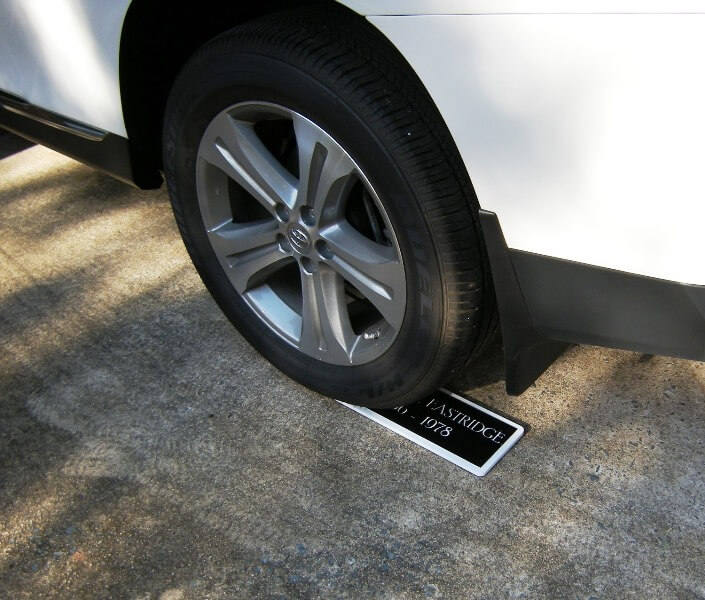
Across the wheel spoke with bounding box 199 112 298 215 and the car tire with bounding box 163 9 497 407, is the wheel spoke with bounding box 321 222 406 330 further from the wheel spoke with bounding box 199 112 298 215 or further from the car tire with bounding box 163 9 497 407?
the wheel spoke with bounding box 199 112 298 215

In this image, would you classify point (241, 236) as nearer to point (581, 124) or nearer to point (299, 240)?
point (299, 240)

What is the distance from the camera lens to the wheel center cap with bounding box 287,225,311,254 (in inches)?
74.3

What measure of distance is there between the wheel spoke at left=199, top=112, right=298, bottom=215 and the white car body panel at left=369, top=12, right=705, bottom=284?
0.48 metres

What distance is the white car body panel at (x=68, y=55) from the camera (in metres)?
2.05

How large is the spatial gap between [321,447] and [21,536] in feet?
2.23

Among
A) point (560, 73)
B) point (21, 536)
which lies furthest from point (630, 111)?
point (21, 536)

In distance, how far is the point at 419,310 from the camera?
1728 mm

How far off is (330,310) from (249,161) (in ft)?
1.28

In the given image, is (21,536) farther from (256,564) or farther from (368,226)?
(368,226)

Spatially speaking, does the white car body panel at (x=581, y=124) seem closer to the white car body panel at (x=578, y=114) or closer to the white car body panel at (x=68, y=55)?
the white car body panel at (x=578, y=114)

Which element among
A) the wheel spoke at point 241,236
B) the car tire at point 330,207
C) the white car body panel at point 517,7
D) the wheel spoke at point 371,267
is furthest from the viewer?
the wheel spoke at point 241,236

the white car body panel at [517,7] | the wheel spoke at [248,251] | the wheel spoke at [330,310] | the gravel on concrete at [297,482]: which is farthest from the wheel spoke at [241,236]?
the white car body panel at [517,7]

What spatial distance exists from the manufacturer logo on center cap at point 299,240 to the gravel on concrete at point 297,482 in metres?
0.42

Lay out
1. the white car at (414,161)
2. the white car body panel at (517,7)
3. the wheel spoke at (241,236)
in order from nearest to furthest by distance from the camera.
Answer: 1. the white car body panel at (517,7)
2. the white car at (414,161)
3. the wheel spoke at (241,236)
